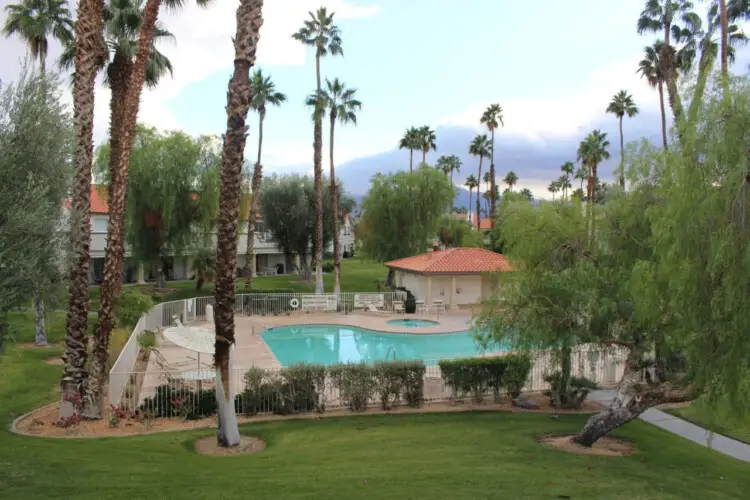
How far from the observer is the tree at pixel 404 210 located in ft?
127

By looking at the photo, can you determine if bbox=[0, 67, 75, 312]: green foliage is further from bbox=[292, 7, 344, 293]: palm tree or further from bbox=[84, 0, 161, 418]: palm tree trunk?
bbox=[292, 7, 344, 293]: palm tree

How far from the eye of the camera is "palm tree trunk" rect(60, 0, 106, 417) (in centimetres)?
1077

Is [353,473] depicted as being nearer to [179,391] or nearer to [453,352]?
[179,391]

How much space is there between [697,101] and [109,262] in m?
11.5

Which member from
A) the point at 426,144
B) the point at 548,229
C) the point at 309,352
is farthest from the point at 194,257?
the point at 426,144

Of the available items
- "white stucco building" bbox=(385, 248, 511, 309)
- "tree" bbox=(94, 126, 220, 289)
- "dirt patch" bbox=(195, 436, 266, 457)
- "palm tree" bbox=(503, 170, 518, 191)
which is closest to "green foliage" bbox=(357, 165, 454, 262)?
"white stucco building" bbox=(385, 248, 511, 309)

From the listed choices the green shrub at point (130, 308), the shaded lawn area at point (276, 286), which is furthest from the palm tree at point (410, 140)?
the green shrub at point (130, 308)

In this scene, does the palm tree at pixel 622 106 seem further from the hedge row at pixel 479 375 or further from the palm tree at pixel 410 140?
the hedge row at pixel 479 375

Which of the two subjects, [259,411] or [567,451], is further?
[259,411]

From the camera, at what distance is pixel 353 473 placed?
823cm

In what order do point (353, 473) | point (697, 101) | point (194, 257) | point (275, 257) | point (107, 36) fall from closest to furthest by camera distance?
point (697, 101) → point (353, 473) → point (107, 36) → point (194, 257) → point (275, 257)

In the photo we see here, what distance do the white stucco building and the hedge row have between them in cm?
1723

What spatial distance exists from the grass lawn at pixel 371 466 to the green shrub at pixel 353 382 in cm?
90

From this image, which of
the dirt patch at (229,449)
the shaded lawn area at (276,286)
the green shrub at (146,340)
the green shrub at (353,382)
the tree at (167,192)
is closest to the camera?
the dirt patch at (229,449)
